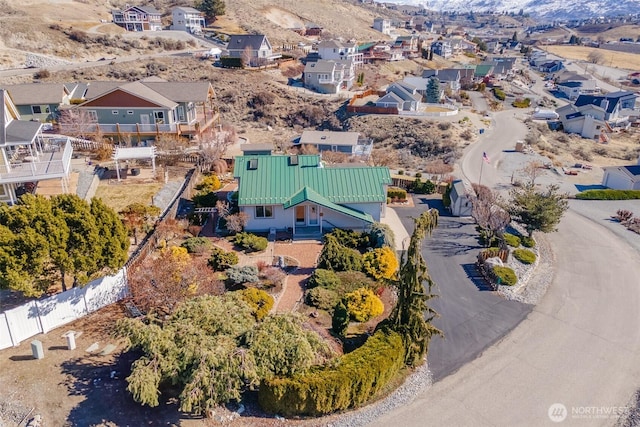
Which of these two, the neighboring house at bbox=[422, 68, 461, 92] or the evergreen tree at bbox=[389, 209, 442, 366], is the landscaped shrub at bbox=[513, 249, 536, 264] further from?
the neighboring house at bbox=[422, 68, 461, 92]

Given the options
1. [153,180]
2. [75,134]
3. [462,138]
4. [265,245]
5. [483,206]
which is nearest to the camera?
[265,245]

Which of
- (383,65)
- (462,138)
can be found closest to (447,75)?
(383,65)

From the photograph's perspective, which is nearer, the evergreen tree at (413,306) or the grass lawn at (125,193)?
the evergreen tree at (413,306)

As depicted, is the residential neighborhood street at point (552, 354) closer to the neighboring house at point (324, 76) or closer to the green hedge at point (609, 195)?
the green hedge at point (609, 195)

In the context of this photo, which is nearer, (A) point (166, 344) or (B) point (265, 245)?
(A) point (166, 344)

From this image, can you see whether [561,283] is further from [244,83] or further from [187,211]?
[244,83]

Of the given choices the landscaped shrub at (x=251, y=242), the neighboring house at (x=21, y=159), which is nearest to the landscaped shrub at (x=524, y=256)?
the landscaped shrub at (x=251, y=242)

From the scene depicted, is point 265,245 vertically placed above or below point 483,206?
below

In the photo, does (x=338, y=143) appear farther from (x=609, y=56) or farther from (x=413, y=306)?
(x=609, y=56)
